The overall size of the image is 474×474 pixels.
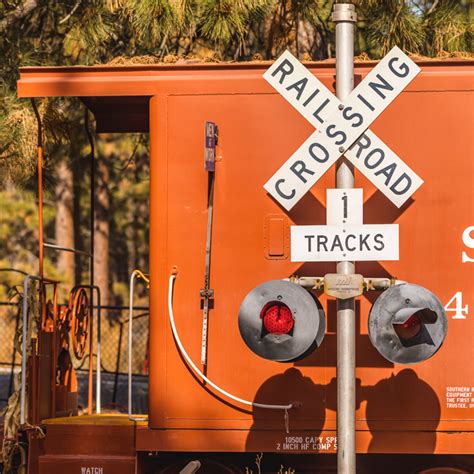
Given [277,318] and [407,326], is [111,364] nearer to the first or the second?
[277,318]

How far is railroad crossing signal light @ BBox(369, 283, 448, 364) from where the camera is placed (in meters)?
5.78

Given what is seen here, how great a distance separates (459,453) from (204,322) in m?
1.83

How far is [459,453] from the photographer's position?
6508mm

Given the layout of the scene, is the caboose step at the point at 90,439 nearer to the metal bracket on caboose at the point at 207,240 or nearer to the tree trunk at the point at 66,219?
the metal bracket on caboose at the point at 207,240

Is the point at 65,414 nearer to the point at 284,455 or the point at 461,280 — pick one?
the point at 284,455

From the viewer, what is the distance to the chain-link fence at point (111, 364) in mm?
12742

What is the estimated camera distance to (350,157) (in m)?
5.84

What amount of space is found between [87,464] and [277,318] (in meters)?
1.89

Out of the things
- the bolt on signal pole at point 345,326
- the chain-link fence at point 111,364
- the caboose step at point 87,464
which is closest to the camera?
the bolt on signal pole at point 345,326

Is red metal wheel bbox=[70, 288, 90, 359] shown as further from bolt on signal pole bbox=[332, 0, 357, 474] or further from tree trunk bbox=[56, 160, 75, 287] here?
tree trunk bbox=[56, 160, 75, 287]

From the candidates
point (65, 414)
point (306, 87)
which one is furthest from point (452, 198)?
point (65, 414)

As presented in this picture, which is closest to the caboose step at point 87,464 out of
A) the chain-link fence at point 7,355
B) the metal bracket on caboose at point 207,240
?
the metal bracket on caboose at point 207,240

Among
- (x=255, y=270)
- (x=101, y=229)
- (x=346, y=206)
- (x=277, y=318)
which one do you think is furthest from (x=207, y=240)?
(x=101, y=229)

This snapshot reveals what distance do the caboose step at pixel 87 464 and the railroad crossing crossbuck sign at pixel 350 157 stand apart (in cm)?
203
